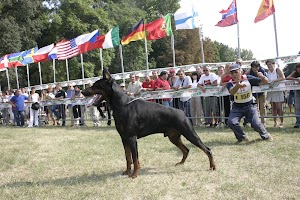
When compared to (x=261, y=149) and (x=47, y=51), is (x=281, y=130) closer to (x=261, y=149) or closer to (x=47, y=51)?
(x=261, y=149)

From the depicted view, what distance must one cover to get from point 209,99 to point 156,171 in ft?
19.5

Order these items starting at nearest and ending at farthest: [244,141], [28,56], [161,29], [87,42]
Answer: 1. [244,141]
2. [161,29]
3. [87,42]
4. [28,56]

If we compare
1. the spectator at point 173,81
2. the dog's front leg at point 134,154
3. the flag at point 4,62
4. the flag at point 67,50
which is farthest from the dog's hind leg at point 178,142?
the flag at point 4,62

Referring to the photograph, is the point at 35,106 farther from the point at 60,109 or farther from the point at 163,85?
the point at 163,85

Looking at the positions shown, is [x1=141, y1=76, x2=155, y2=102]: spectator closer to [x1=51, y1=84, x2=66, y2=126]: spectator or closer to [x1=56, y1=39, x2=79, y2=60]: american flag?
[x1=51, y1=84, x2=66, y2=126]: spectator

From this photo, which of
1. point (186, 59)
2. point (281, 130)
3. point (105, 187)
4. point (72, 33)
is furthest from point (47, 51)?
point (186, 59)

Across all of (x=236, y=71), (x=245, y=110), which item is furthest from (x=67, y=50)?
(x=236, y=71)

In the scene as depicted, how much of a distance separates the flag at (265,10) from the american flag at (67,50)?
40.3 ft

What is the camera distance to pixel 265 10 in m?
18.0

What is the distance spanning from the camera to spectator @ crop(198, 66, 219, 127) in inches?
434

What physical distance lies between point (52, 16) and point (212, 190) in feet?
128

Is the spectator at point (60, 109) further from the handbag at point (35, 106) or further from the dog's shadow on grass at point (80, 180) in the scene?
the dog's shadow on grass at point (80, 180)

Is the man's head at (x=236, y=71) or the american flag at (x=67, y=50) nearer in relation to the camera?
the man's head at (x=236, y=71)

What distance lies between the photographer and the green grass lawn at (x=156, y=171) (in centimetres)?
471
